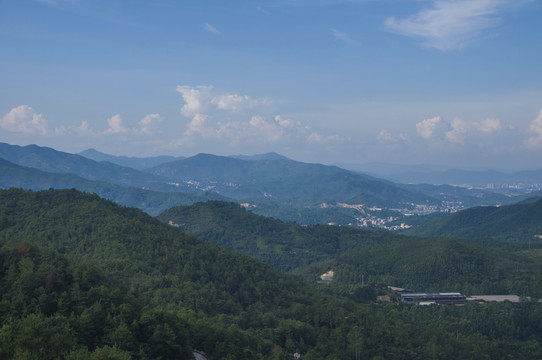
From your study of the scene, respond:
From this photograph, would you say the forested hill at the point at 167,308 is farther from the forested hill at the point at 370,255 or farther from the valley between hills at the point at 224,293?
the forested hill at the point at 370,255

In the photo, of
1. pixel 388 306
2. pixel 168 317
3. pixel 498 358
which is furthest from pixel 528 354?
pixel 168 317

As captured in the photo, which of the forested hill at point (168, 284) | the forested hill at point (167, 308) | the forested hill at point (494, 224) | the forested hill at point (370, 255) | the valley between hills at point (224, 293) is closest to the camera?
the forested hill at point (167, 308)

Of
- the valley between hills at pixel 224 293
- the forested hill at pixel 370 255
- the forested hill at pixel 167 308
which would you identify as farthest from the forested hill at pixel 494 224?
the forested hill at pixel 167 308

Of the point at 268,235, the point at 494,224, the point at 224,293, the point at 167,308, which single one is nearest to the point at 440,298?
the point at 224,293

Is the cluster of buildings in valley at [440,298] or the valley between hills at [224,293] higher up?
the valley between hills at [224,293]

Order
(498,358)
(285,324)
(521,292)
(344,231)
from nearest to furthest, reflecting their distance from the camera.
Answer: (285,324) → (498,358) → (521,292) → (344,231)

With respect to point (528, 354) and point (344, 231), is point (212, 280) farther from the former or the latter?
point (344, 231)

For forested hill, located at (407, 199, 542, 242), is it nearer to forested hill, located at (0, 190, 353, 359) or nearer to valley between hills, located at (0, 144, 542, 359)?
valley between hills, located at (0, 144, 542, 359)
